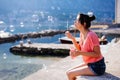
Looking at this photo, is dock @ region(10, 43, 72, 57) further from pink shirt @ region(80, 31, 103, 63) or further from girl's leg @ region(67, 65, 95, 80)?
pink shirt @ region(80, 31, 103, 63)

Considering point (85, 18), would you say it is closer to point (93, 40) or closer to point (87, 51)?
point (93, 40)

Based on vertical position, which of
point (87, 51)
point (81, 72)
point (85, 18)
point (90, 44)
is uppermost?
point (85, 18)

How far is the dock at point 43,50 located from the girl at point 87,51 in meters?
19.5

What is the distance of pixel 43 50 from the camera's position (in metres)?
27.5

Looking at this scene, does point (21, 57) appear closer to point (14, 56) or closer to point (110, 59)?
point (14, 56)

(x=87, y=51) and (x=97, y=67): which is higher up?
(x=87, y=51)

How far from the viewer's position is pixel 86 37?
603cm

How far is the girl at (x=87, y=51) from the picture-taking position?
5.93 meters

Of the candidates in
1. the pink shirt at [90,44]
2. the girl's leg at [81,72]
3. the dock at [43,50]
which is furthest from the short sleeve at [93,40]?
the dock at [43,50]

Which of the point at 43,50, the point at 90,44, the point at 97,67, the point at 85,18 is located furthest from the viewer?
the point at 43,50

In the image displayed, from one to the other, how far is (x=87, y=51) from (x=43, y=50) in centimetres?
2150

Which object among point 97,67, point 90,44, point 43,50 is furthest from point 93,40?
point 43,50

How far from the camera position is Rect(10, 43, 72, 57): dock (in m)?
26.2

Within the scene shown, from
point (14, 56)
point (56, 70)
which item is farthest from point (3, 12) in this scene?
point (56, 70)
